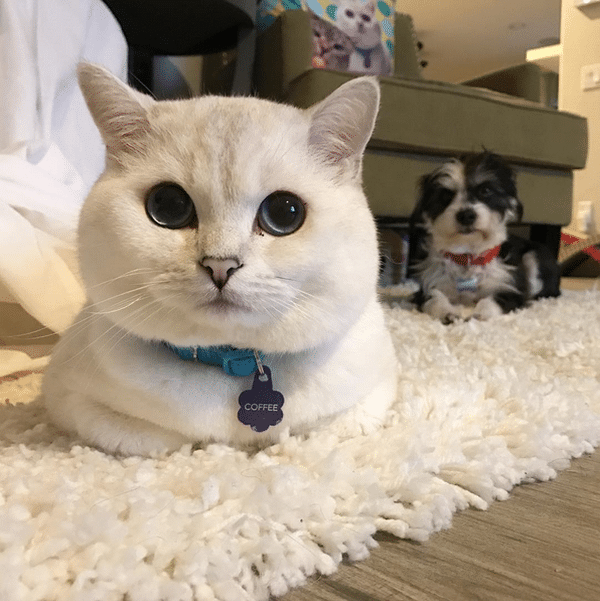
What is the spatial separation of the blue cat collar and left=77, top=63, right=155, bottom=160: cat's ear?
0.24 metres

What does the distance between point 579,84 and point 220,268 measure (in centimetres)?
414

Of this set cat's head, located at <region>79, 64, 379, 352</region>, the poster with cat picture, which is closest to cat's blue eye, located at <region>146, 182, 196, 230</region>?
cat's head, located at <region>79, 64, 379, 352</region>

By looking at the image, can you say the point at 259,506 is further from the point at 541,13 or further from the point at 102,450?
the point at 541,13

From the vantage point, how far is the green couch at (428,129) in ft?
6.73

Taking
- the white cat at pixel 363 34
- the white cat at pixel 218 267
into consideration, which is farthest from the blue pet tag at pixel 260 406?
the white cat at pixel 363 34

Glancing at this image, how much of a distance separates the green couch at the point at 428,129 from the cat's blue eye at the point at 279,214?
1.42 metres

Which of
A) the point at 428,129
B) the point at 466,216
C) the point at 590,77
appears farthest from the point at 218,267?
the point at 590,77

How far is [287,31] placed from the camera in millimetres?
2109

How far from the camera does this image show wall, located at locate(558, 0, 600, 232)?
3781mm

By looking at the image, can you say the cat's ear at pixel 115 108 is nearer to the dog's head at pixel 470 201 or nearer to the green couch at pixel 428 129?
the green couch at pixel 428 129

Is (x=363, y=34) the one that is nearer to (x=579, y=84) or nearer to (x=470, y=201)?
(x=470, y=201)

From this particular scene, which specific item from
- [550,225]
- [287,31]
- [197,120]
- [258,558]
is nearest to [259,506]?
[258,558]

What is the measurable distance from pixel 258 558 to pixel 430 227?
184 centimetres

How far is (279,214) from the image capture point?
582mm
